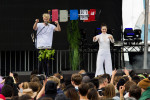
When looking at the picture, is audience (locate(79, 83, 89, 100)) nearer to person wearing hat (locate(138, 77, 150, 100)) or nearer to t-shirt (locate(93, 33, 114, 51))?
person wearing hat (locate(138, 77, 150, 100))

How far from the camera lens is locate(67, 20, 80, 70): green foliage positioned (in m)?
13.6

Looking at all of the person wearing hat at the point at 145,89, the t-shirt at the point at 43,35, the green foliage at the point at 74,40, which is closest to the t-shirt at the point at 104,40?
the t-shirt at the point at 43,35

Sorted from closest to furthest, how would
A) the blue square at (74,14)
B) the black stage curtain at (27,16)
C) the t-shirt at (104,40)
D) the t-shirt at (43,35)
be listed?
the t-shirt at (43,35)
the t-shirt at (104,40)
the blue square at (74,14)
the black stage curtain at (27,16)

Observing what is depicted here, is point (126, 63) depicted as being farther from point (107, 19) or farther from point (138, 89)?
point (138, 89)

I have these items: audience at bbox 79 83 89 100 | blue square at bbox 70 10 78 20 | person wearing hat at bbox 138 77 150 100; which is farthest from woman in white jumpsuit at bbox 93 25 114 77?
audience at bbox 79 83 89 100

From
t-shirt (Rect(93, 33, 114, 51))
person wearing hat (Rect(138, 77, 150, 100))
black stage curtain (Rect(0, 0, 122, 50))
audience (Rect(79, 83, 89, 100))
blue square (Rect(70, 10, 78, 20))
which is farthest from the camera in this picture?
black stage curtain (Rect(0, 0, 122, 50))

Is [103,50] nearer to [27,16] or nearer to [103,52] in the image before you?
[103,52]

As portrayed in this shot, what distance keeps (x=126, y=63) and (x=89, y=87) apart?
28.1ft

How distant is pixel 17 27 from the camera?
1401 cm

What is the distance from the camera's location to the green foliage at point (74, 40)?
13.6 metres

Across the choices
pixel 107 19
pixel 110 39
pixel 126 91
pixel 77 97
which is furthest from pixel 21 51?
pixel 77 97

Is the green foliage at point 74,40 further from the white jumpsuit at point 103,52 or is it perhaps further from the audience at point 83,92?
the audience at point 83,92

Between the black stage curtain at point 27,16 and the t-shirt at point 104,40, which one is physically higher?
the black stage curtain at point 27,16

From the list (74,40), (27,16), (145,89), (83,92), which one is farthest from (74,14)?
(83,92)
